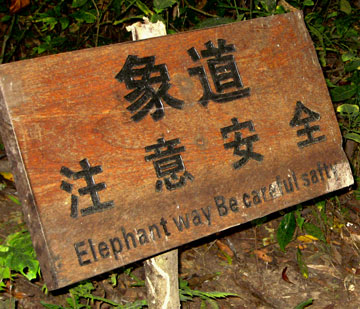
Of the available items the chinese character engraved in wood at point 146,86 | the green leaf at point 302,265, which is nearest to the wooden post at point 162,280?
the chinese character engraved in wood at point 146,86

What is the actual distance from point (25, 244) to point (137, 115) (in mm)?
747

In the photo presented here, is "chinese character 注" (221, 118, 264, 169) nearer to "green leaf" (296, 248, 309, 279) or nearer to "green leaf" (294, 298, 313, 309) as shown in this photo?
"green leaf" (294, 298, 313, 309)

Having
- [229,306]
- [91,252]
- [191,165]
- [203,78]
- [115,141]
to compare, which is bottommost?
[229,306]

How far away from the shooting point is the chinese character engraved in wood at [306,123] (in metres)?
1.76

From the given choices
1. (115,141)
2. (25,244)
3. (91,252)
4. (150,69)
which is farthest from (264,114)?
(25,244)

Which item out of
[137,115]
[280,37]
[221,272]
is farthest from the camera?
[221,272]

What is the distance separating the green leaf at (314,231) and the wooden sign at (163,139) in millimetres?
993

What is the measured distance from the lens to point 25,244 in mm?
1852

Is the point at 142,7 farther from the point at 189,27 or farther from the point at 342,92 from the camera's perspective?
the point at 342,92

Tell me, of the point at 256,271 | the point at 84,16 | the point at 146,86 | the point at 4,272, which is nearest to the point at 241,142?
the point at 146,86

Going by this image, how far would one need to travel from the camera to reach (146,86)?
4.93 feet

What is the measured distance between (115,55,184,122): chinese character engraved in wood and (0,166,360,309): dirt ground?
1128 mm

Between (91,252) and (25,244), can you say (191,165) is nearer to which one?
(91,252)

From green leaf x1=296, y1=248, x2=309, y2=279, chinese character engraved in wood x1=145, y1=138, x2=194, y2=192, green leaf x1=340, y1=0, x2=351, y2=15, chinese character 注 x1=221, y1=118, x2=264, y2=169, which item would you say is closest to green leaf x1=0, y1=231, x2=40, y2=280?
chinese character engraved in wood x1=145, y1=138, x2=194, y2=192
